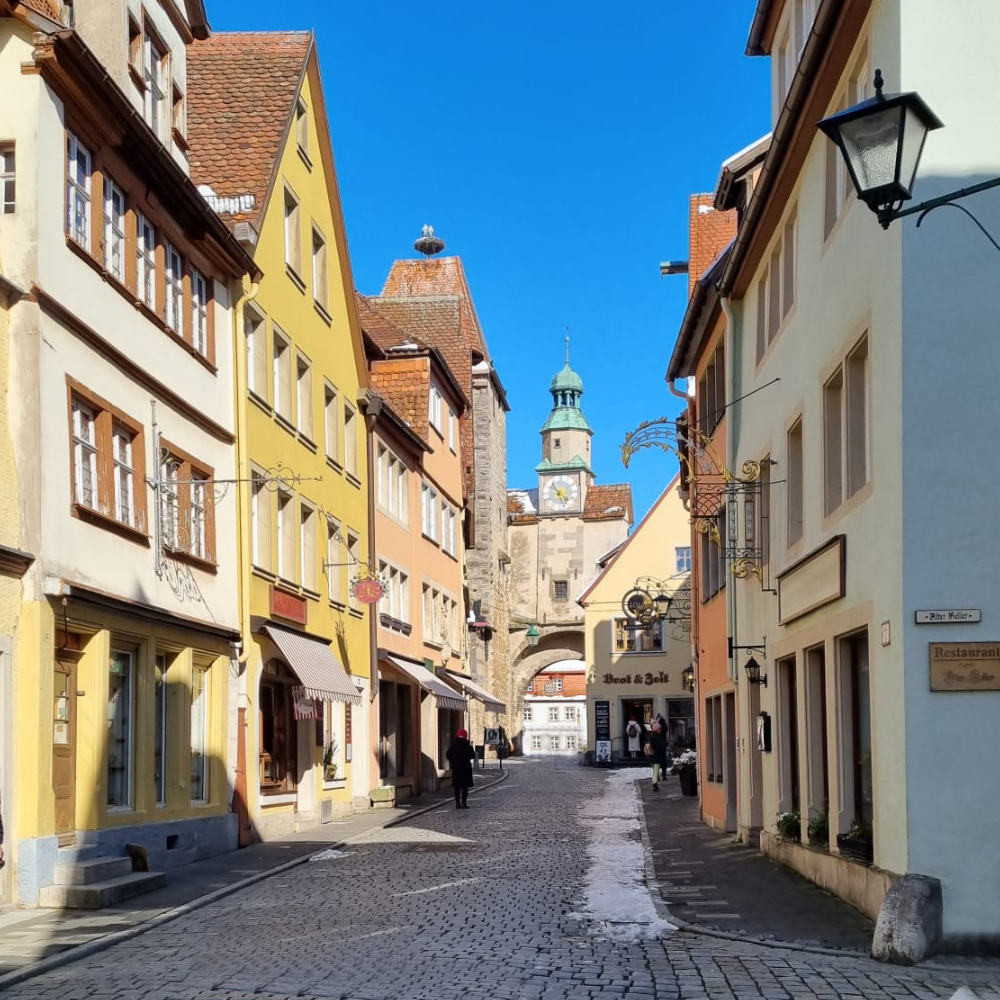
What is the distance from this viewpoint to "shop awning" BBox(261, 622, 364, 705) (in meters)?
22.9

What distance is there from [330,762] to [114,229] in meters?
12.6

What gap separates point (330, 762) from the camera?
2705 centimetres

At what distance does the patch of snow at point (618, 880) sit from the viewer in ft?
40.6

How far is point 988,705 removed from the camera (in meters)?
10.8

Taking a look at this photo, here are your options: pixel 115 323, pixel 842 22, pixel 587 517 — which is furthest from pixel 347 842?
pixel 587 517

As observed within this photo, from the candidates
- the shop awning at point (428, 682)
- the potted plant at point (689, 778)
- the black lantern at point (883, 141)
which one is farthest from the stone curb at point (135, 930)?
the potted plant at point (689, 778)

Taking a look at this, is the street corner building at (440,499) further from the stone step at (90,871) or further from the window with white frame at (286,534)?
the stone step at (90,871)

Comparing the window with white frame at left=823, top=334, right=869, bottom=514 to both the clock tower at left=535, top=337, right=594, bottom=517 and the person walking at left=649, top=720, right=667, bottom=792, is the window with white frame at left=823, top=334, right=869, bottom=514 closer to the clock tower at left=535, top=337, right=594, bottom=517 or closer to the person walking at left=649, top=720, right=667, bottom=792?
the person walking at left=649, top=720, right=667, bottom=792

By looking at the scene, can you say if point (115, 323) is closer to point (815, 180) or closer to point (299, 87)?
point (815, 180)

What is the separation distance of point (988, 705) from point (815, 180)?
623 centimetres

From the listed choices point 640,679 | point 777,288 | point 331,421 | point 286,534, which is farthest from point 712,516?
point 640,679

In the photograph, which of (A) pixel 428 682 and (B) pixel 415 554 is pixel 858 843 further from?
(B) pixel 415 554

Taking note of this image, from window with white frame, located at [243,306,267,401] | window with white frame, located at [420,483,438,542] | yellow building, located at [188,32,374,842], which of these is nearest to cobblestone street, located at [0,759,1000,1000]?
yellow building, located at [188,32,374,842]

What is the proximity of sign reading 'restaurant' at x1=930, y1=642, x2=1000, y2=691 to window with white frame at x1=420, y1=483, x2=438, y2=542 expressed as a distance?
27.0 metres
